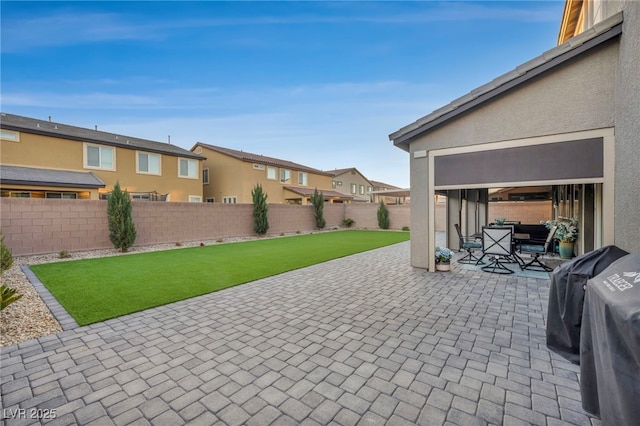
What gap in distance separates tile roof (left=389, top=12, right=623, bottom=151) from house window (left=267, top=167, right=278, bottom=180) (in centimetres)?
1699

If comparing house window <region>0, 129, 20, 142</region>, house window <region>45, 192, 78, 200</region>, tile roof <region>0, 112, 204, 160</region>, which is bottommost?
house window <region>45, 192, 78, 200</region>

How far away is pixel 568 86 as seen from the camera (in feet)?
17.1

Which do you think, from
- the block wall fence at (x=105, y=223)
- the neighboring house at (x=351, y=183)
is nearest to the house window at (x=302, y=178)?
the neighboring house at (x=351, y=183)

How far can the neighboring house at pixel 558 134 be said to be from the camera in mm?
4168

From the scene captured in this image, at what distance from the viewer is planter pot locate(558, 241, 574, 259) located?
8.33 m

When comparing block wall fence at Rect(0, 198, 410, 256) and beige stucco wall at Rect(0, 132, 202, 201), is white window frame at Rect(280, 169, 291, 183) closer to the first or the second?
block wall fence at Rect(0, 198, 410, 256)

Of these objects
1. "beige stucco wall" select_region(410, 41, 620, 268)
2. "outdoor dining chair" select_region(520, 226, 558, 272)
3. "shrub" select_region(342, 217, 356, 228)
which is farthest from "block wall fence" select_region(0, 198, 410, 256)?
"outdoor dining chair" select_region(520, 226, 558, 272)

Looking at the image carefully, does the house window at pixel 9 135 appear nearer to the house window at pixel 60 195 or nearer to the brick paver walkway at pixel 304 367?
the house window at pixel 60 195

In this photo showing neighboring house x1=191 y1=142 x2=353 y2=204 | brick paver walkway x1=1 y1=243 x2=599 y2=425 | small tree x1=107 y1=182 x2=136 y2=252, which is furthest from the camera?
neighboring house x1=191 y1=142 x2=353 y2=204

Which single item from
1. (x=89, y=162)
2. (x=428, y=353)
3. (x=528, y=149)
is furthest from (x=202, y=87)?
(x=428, y=353)

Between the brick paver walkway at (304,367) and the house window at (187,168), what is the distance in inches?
646

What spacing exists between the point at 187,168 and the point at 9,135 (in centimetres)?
832

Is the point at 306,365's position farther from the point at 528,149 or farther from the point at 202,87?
the point at 202,87

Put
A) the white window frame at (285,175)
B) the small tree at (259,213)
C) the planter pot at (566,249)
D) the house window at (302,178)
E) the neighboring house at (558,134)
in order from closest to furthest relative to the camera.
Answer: the neighboring house at (558,134) → the planter pot at (566,249) → the small tree at (259,213) → the white window frame at (285,175) → the house window at (302,178)
